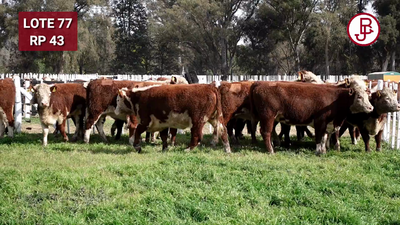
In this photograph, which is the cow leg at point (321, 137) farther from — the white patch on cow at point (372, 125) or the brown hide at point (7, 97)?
the brown hide at point (7, 97)

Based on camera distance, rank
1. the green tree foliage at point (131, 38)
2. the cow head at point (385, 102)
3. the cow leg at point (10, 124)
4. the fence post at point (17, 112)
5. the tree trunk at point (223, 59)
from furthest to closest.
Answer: the green tree foliage at point (131, 38) → the tree trunk at point (223, 59) → the fence post at point (17, 112) → the cow leg at point (10, 124) → the cow head at point (385, 102)

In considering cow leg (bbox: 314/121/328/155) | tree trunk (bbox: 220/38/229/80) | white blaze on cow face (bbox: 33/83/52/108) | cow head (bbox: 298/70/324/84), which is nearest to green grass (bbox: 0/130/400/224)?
cow leg (bbox: 314/121/328/155)

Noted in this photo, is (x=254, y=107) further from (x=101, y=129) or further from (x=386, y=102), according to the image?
(x=101, y=129)

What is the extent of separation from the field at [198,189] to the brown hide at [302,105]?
93 cm

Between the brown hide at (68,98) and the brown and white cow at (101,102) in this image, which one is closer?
the brown hide at (68,98)

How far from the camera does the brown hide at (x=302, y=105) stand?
9695 mm

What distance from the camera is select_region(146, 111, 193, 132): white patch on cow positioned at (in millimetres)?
9516

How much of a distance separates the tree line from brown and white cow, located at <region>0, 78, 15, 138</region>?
102 ft

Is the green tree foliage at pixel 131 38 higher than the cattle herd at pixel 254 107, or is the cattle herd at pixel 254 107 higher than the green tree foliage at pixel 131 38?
the green tree foliage at pixel 131 38

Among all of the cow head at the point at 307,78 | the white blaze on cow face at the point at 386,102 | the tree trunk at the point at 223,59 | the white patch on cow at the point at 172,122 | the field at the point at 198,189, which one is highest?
the tree trunk at the point at 223,59

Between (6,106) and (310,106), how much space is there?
8021 millimetres

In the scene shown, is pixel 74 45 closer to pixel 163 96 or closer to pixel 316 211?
pixel 163 96

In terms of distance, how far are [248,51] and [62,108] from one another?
40.4 metres

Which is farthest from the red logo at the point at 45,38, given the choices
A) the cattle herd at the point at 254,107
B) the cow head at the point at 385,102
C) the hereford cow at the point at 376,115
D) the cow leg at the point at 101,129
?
the cow head at the point at 385,102
